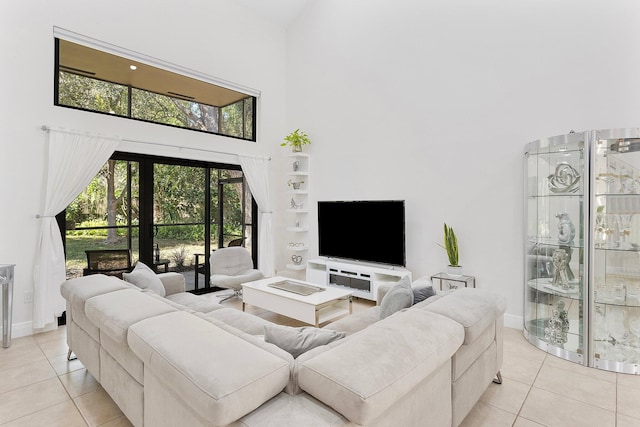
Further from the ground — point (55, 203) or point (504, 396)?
point (55, 203)

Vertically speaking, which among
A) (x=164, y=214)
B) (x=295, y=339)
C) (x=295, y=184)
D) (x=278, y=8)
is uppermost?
(x=278, y=8)

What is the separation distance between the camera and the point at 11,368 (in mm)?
2750

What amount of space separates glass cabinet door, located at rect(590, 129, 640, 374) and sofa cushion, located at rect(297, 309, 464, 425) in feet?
6.45

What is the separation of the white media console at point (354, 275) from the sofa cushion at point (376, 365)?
2609mm

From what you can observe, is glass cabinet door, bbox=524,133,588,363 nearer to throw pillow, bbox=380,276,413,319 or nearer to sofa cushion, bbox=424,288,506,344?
sofa cushion, bbox=424,288,506,344

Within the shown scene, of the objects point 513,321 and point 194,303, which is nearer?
point 194,303

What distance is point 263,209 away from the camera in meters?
5.68

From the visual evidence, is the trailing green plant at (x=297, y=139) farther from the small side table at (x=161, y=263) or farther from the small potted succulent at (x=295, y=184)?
the small side table at (x=161, y=263)

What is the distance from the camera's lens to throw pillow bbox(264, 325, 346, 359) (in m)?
1.65

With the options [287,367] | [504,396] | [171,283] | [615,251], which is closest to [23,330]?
[171,283]

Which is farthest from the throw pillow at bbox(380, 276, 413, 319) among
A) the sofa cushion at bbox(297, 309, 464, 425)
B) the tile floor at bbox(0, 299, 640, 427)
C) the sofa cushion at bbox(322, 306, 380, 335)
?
the tile floor at bbox(0, 299, 640, 427)

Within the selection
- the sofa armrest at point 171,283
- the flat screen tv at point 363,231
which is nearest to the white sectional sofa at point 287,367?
the sofa armrest at point 171,283

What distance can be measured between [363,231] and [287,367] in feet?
11.8

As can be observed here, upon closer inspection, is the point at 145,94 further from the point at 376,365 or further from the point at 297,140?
the point at 376,365
